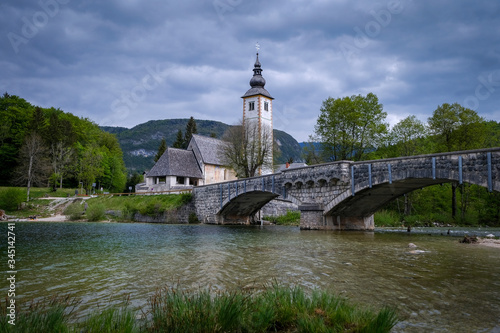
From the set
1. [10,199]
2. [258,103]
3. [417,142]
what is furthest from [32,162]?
[417,142]

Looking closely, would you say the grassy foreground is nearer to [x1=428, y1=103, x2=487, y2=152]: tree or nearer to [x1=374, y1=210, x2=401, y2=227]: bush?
[x1=374, y1=210, x2=401, y2=227]: bush

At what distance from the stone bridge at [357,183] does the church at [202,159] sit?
2012 centimetres

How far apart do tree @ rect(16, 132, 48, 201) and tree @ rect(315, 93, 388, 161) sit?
3919 centimetres

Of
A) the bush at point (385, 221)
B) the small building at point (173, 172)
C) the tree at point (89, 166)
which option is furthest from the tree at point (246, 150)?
the tree at point (89, 166)

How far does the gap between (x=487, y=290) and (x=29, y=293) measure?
878 cm

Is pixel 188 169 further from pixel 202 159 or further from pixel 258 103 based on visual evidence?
pixel 258 103

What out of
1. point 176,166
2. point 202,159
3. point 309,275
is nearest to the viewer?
point 309,275

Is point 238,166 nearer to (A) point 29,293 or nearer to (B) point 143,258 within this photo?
(B) point 143,258

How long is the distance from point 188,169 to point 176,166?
2147 mm

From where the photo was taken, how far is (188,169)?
52750 mm

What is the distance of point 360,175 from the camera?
2061 centimetres

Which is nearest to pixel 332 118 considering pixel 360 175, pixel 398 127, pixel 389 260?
pixel 398 127

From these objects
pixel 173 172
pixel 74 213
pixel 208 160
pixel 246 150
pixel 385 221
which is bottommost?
pixel 385 221

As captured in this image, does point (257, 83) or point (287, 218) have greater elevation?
point (257, 83)
